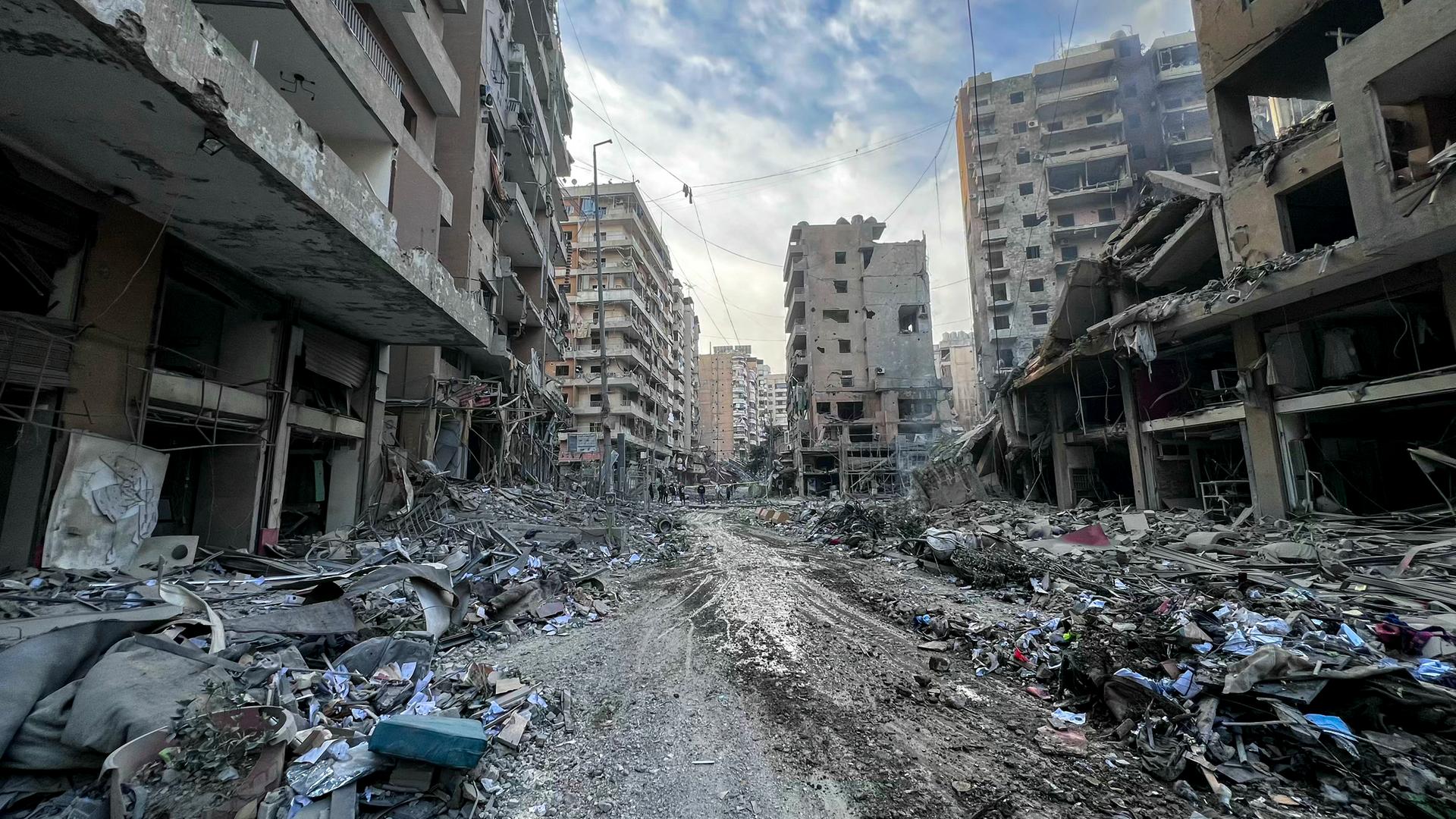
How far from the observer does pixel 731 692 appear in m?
4.70

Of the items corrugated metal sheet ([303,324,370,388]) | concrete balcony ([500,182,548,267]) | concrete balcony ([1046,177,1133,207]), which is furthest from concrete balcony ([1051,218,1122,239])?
corrugated metal sheet ([303,324,370,388])

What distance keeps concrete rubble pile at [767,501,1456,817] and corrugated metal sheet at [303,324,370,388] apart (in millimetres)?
11329

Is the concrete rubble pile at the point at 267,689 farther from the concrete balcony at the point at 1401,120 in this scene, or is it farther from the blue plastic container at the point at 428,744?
the concrete balcony at the point at 1401,120

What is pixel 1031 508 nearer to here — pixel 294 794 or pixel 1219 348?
pixel 1219 348

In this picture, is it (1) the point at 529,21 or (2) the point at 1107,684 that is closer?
(2) the point at 1107,684

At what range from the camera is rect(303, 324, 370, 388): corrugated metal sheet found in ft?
33.4

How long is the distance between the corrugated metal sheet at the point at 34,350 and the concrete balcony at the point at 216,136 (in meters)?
1.67

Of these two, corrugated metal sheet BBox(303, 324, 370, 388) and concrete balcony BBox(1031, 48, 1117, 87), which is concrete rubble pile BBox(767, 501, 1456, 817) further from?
concrete balcony BBox(1031, 48, 1117, 87)

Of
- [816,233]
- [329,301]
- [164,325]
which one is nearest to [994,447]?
[329,301]

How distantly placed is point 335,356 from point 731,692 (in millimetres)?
10939

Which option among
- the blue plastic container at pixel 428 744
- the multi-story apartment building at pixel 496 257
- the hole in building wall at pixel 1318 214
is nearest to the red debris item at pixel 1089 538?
the hole in building wall at pixel 1318 214

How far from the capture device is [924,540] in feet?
36.9

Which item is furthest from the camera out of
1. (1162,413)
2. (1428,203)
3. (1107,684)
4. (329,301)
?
(1162,413)

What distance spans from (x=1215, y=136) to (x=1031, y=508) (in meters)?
11.3
